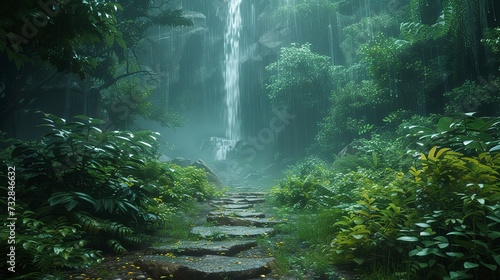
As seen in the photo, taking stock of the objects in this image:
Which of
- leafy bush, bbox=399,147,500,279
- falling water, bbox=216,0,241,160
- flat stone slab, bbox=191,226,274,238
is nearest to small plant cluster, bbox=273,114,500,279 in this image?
leafy bush, bbox=399,147,500,279

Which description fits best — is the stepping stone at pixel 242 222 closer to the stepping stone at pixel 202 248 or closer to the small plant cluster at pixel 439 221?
the stepping stone at pixel 202 248

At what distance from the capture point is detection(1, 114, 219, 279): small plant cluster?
10.1 feet

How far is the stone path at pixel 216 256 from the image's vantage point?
317 centimetres

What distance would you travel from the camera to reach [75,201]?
3.60 metres

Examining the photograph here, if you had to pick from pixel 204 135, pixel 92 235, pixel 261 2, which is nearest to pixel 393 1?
pixel 261 2

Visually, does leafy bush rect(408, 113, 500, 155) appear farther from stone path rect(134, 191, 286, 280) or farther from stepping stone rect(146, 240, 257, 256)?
stepping stone rect(146, 240, 257, 256)

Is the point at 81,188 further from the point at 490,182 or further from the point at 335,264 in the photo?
the point at 490,182

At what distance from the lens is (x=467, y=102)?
9.22 m

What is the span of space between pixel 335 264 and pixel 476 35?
9382mm

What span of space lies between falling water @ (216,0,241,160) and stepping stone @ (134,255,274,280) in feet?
101

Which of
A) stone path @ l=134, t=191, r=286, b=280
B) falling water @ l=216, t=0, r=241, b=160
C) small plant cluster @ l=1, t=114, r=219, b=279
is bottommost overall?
stone path @ l=134, t=191, r=286, b=280

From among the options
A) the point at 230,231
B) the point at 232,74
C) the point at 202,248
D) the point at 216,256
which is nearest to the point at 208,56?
the point at 232,74

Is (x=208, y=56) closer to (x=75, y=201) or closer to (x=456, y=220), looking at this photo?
(x=75, y=201)

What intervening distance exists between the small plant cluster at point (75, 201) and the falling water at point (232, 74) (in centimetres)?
2958
